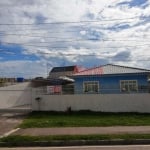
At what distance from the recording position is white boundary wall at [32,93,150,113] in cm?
2752

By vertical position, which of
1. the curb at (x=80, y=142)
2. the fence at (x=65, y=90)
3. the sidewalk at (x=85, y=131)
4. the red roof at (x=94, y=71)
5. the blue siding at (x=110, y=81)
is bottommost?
the curb at (x=80, y=142)

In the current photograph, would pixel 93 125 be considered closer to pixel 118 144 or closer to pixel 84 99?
pixel 118 144

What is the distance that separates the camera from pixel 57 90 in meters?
32.4

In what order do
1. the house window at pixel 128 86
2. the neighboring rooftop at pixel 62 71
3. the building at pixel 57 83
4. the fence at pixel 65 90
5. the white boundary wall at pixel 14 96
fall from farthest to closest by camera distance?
the neighboring rooftop at pixel 62 71
the white boundary wall at pixel 14 96
the house window at pixel 128 86
the building at pixel 57 83
the fence at pixel 65 90

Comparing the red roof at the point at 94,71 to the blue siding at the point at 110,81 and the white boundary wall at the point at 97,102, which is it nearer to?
the blue siding at the point at 110,81

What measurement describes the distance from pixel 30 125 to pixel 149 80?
1681 cm

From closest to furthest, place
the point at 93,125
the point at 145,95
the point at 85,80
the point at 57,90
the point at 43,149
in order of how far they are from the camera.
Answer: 1. the point at 43,149
2. the point at 93,125
3. the point at 145,95
4. the point at 57,90
5. the point at 85,80

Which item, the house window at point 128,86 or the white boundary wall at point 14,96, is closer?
the house window at point 128,86


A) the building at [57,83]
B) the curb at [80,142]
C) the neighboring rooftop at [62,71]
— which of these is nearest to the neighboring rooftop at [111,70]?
the building at [57,83]

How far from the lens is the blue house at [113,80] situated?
32375 mm

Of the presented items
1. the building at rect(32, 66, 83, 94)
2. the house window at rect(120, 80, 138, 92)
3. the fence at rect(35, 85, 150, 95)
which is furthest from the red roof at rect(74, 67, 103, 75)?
the house window at rect(120, 80, 138, 92)

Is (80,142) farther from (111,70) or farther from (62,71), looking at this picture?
(62,71)

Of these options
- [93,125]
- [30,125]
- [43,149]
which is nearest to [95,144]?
[43,149]

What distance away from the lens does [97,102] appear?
2859 cm
